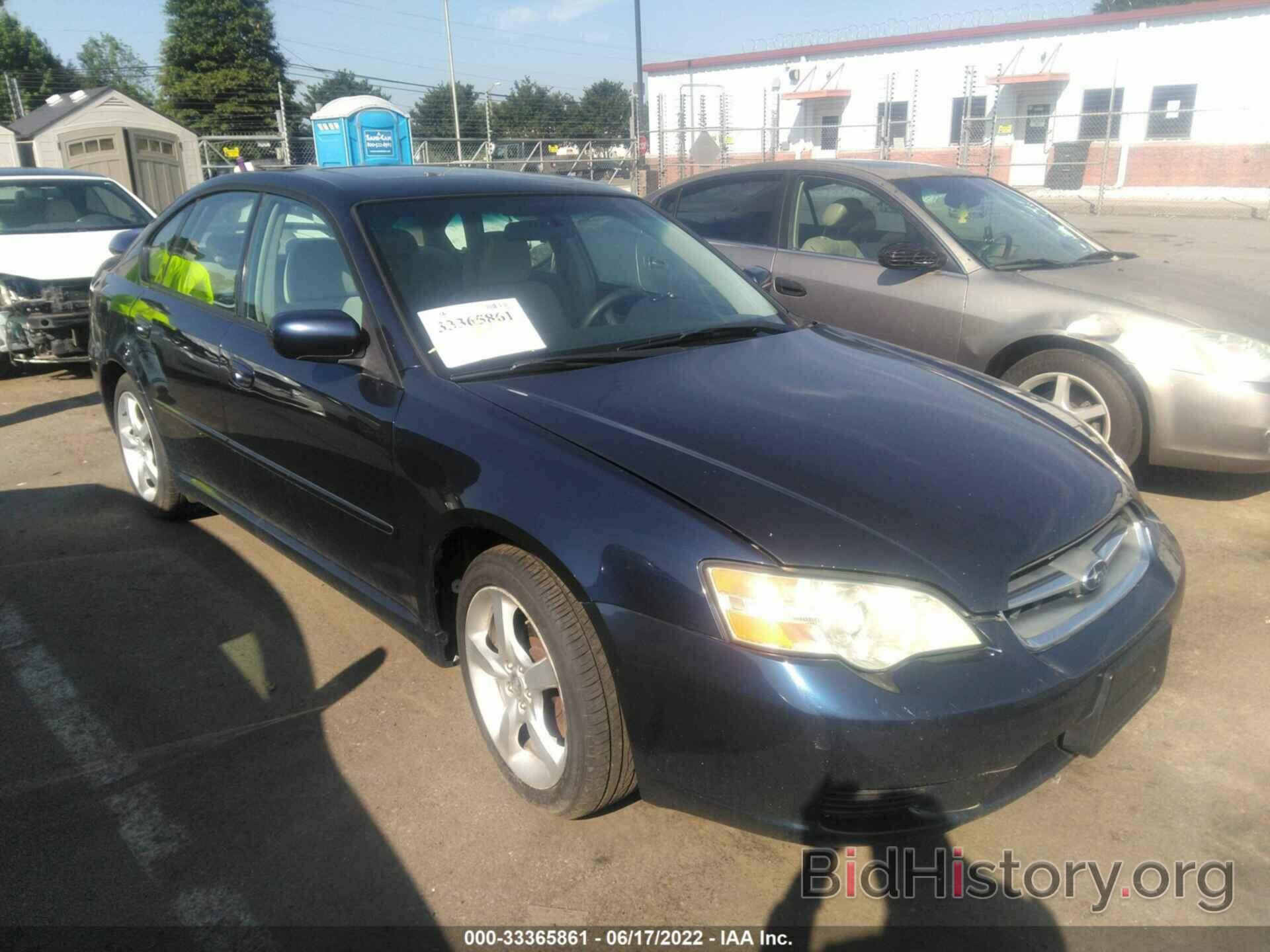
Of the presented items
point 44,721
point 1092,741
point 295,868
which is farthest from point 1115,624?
point 44,721

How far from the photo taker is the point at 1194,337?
4.42 meters

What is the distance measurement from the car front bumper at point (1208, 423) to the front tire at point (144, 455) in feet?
14.8

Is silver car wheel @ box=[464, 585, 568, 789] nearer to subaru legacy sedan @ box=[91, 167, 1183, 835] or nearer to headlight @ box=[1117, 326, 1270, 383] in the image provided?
subaru legacy sedan @ box=[91, 167, 1183, 835]

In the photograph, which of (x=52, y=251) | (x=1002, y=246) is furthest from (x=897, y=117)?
(x=52, y=251)

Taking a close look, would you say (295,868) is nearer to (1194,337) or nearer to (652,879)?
(652,879)

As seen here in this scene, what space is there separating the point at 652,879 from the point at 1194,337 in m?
3.65

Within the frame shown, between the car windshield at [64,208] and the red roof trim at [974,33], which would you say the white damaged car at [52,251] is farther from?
the red roof trim at [974,33]

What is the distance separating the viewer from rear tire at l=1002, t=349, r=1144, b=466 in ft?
14.9

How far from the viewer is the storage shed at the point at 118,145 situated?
63.1ft

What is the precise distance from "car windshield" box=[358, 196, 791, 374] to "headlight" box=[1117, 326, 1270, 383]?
6.67ft

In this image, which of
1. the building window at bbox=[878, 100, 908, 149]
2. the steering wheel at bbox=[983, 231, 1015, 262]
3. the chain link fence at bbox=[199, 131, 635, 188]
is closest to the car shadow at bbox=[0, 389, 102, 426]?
the steering wheel at bbox=[983, 231, 1015, 262]

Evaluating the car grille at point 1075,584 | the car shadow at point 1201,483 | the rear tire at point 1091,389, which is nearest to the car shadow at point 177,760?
the car grille at point 1075,584

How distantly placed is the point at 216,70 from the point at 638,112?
43.8m

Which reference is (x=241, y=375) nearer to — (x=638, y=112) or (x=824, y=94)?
(x=638, y=112)
